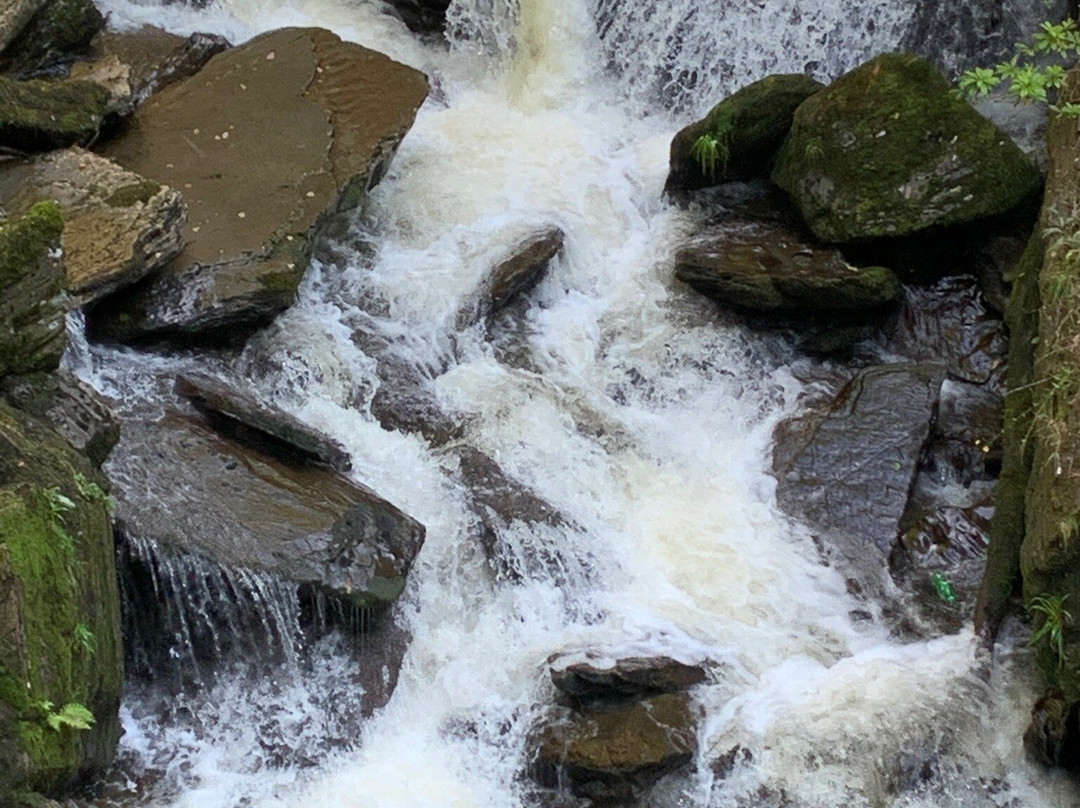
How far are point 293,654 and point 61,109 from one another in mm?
3788

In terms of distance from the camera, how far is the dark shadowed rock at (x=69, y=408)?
16.4ft

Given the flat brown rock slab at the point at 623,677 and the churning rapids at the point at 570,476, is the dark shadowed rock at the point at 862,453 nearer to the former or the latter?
the churning rapids at the point at 570,476

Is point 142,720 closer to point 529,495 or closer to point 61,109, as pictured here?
point 529,495

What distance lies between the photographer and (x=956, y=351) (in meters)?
7.77

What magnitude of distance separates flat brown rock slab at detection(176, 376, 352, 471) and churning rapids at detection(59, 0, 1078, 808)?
0.24m

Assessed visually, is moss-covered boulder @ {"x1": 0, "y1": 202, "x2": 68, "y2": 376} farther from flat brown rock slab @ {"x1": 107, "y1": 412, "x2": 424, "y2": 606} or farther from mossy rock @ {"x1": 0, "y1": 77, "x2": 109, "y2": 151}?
mossy rock @ {"x1": 0, "y1": 77, "x2": 109, "y2": 151}

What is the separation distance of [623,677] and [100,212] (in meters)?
3.71

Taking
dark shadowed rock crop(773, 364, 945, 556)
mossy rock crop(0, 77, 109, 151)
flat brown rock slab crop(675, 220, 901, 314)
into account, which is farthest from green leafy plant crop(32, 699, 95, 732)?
flat brown rock slab crop(675, 220, 901, 314)

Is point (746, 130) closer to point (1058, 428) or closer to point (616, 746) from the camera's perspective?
point (1058, 428)

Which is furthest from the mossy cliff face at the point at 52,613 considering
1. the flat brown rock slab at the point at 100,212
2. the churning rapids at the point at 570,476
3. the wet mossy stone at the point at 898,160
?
the wet mossy stone at the point at 898,160

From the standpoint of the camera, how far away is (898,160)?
309 inches

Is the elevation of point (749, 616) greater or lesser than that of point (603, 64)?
lesser

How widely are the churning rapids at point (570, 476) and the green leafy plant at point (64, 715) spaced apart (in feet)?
3.03

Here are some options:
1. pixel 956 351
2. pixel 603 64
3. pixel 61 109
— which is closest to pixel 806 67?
pixel 603 64
